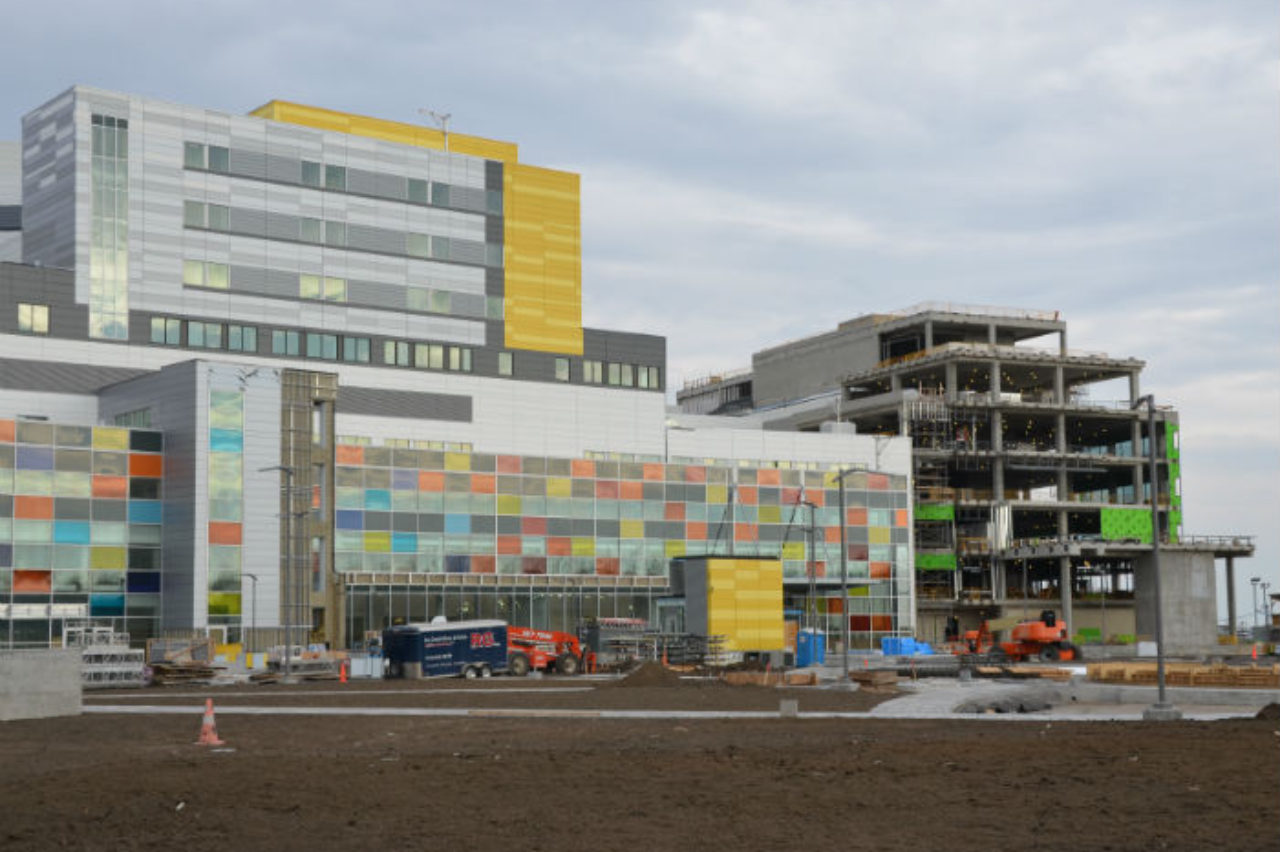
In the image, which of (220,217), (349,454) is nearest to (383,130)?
(220,217)

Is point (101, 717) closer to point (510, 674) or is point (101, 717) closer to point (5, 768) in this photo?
point (5, 768)

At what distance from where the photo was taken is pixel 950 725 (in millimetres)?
31781

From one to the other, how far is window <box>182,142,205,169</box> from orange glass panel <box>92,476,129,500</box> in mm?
22642

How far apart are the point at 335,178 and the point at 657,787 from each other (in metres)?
94.7

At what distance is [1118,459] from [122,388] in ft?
296

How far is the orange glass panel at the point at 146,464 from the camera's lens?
3725 inches

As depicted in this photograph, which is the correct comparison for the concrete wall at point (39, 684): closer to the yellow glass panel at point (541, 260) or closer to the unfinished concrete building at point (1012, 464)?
the yellow glass panel at point (541, 260)

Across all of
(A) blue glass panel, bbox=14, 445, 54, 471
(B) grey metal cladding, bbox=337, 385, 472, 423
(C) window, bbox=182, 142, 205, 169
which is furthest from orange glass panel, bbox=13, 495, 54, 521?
(C) window, bbox=182, 142, 205, 169

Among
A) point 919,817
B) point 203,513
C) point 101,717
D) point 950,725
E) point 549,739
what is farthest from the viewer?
point 203,513

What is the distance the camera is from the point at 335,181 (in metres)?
110

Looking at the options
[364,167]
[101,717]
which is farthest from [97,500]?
[101,717]

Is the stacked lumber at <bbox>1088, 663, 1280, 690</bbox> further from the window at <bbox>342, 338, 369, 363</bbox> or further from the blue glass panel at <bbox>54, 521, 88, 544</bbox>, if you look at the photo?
the window at <bbox>342, 338, 369, 363</bbox>

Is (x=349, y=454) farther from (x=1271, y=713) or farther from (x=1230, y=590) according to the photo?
(x=1230, y=590)

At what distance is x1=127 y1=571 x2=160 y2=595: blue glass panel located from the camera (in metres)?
93.9
